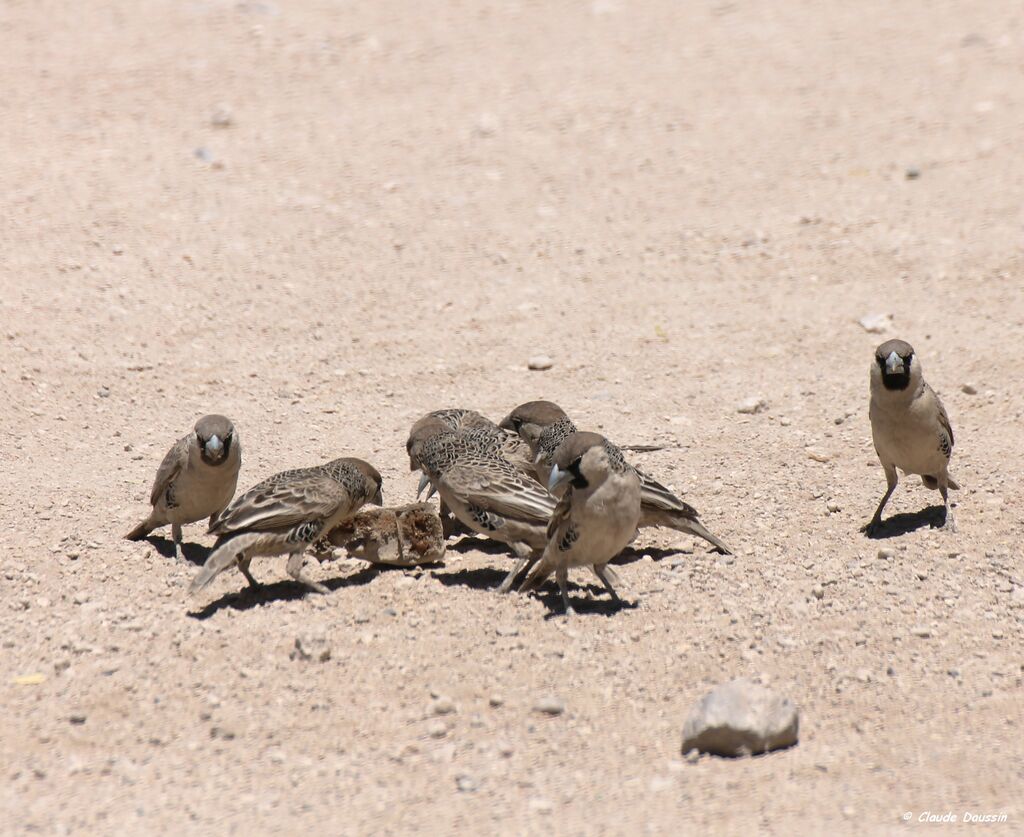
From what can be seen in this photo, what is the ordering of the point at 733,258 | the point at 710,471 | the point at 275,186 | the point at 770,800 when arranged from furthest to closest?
1. the point at 275,186
2. the point at 733,258
3. the point at 710,471
4. the point at 770,800

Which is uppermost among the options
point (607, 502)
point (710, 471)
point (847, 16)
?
point (847, 16)

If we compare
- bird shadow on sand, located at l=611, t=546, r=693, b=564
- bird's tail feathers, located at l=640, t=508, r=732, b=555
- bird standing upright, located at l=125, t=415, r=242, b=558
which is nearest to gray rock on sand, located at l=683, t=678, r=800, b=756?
bird's tail feathers, located at l=640, t=508, r=732, b=555

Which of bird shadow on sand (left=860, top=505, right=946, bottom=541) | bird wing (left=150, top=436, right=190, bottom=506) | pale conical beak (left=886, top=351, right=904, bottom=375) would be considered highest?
pale conical beak (left=886, top=351, right=904, bottom=375)

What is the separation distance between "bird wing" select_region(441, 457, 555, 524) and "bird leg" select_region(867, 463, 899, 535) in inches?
84.6

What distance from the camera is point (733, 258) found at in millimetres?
13156

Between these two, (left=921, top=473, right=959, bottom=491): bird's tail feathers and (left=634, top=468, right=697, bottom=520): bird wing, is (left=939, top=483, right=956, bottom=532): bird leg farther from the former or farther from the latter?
(left=634, top=468, right=697, bottom=520): bird wing

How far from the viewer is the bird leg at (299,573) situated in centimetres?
737

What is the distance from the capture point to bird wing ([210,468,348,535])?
732 cm

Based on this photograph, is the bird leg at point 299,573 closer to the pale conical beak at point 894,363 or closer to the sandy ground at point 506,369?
the sandy ground at point 506,369

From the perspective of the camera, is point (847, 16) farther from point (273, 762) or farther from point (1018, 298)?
point (273, 762)

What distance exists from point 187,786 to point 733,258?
8.99m

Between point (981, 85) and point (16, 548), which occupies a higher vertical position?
point (981, 85)

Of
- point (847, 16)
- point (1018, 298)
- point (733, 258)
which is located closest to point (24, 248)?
point (733, 258)

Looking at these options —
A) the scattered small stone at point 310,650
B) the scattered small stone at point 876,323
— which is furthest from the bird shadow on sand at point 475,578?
A: the scattered small stone at point 876,323
